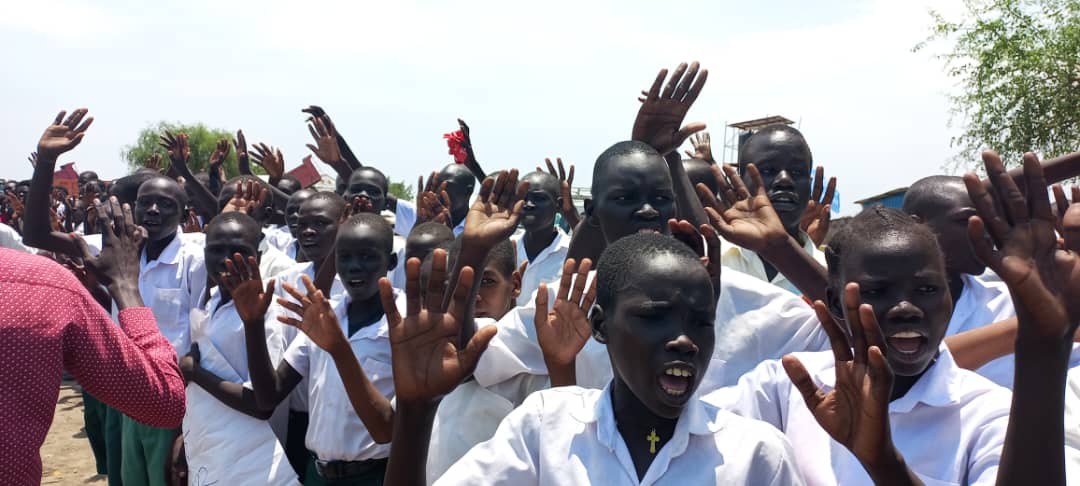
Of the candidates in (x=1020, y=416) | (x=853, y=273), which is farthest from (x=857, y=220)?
(x=1020, y=416)

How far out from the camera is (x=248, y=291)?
3.19 metres

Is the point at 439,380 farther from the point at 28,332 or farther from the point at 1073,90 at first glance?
the point at 1073,90

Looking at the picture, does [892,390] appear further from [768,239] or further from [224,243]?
[224,243]

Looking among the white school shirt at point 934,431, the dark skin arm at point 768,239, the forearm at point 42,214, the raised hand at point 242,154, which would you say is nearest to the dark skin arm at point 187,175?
the raised hand at point 242,154

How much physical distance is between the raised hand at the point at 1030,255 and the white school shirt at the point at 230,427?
9.03 feet

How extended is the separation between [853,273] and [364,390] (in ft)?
4.70

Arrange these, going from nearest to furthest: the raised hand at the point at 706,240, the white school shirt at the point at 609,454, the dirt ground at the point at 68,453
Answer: the white school shirt at the point at 609,454 < the raised hand at the point at 706,240 < the dirt ground at the point at 68,453

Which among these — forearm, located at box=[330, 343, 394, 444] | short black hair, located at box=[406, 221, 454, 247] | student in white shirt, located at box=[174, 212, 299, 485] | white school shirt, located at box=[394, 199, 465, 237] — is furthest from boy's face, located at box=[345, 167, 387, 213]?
forearm, located at box=[330, 343, 394, 444]

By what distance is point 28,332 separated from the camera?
1814 mm

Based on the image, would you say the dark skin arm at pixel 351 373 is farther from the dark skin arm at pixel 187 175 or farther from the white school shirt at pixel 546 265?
the dark skin arm at pixel 187 175

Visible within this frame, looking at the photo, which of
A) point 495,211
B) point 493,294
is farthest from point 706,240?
point 493,294

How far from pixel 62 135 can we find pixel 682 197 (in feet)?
10.3

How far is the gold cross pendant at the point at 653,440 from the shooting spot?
1.70 metres

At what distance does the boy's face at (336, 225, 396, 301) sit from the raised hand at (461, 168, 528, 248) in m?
0.99
